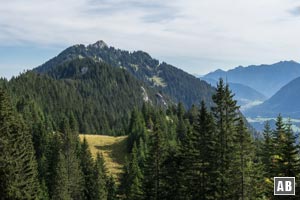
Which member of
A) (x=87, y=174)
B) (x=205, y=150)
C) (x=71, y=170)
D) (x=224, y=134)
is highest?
(x=224, y=134)

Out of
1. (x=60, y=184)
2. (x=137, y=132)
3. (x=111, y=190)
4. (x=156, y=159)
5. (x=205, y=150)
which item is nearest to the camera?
(x=205, y=150)

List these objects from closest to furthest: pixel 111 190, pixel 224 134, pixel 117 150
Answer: pixel 224 134, pixel 111 190, pixel 117 150

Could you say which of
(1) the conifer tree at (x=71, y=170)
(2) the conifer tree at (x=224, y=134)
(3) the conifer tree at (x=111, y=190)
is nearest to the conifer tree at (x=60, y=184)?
(1) the conifer tree at (x=71, y=170)

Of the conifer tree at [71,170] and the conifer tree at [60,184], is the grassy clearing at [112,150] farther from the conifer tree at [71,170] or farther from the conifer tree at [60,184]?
the conifer tree at [60,184]

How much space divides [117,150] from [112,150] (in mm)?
1734

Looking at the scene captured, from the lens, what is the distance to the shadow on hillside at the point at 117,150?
132 metres

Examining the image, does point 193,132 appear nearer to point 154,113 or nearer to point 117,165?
point 117,165

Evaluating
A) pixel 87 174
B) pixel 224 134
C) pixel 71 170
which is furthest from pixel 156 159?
pixel 87 174

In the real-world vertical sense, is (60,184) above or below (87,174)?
above

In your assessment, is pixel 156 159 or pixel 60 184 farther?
pixel 60 184

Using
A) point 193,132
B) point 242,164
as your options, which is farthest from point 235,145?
point 193,132

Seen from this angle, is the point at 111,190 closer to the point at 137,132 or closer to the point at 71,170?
the point at 71,170

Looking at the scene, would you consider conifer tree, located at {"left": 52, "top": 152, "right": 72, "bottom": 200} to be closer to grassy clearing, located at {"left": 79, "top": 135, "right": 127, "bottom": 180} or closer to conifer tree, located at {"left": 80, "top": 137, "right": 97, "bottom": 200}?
conifer tree, located at {"left": 80, "top": 137, "right": 97, "bottom": 200}

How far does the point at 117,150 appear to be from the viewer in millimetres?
139375
